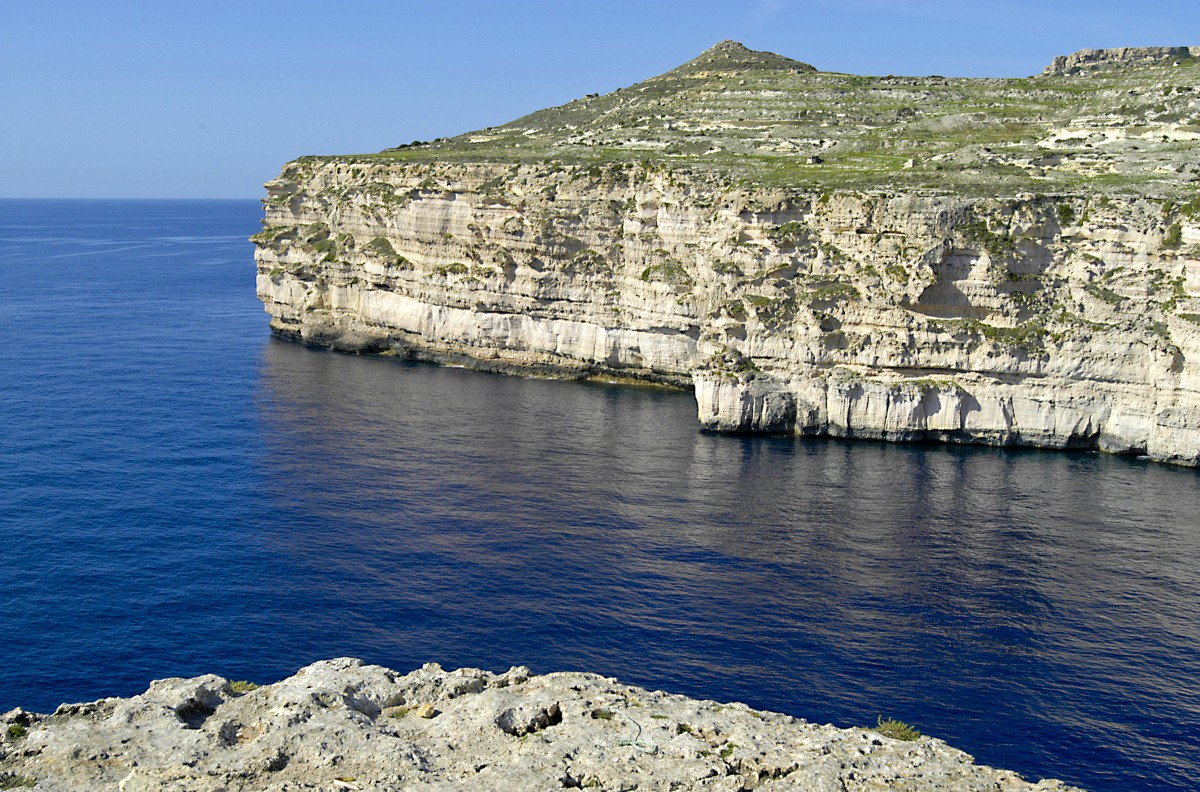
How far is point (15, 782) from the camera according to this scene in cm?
2491

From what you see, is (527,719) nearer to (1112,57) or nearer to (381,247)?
(381,247)

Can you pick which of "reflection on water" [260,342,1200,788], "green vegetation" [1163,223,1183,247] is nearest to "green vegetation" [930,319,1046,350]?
"reflection on water" [260,342,1200,788]

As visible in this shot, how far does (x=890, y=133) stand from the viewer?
359 ft

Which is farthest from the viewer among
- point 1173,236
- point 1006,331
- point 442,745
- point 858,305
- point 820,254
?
point 820,254

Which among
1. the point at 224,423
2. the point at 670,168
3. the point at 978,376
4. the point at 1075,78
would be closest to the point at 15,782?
the point at 224,423

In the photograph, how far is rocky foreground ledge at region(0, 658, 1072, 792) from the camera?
25.6 meters

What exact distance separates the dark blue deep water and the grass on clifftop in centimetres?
2364

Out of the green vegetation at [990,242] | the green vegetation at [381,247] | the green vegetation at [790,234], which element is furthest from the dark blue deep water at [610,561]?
the green vegetation at [381,247]

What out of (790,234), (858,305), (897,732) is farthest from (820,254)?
(897,732)

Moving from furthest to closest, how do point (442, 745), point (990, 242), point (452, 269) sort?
1. point (452, 269)
2. point (990, 242)
3. point (442, 745)

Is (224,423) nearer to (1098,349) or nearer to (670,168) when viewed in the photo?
(670,168)

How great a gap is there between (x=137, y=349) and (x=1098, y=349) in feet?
274

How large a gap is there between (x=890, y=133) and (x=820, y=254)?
112 ft

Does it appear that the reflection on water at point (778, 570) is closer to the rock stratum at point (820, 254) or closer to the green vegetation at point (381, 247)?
the rock stratum at point (820, 254)
